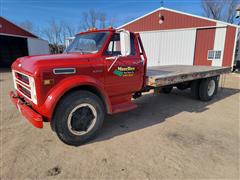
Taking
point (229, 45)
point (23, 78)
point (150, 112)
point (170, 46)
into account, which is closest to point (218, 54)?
point (229, 45)

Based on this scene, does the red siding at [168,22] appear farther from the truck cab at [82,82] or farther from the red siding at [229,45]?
the truck cab at [82,82]

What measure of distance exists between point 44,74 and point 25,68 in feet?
1.80

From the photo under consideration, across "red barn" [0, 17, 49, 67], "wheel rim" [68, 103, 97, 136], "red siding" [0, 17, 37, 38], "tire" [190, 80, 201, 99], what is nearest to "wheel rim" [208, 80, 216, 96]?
"tire" [190, 80, 201, 99]

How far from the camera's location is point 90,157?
2.84 metres

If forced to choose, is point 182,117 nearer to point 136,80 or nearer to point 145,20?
point 136,80

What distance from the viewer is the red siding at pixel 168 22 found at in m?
13.3

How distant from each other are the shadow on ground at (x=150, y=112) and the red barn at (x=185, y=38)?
726 cm

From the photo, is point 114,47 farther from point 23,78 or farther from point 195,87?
point 195,87

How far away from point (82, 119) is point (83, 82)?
74cm

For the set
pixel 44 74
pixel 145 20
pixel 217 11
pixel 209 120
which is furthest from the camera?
pixel 217 11

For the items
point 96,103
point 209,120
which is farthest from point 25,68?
point 209,120

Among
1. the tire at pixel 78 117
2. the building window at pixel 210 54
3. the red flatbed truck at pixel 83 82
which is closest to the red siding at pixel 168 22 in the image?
the building window at pixel 210 54

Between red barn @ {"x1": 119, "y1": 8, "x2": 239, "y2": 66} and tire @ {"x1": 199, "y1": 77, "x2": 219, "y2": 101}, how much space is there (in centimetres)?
795

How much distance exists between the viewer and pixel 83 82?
9.79ft
